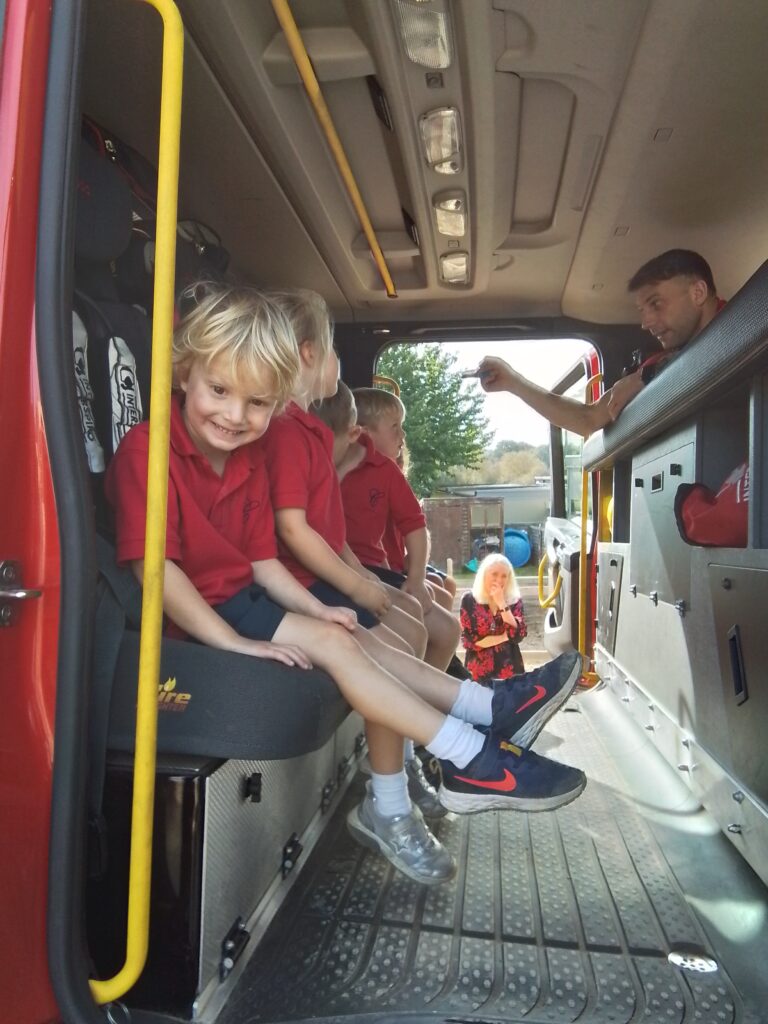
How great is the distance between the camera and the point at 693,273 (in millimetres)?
2594

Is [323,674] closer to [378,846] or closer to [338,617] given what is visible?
[338,617]

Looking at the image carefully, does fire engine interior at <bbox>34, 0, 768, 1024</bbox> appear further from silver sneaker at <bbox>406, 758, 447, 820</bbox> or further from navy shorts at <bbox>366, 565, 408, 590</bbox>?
navy shorts at <bbox>366, 565, 408, 590</bbox>

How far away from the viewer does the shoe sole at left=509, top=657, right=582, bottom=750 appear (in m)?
1.72

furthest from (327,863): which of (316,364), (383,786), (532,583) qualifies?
(532,583)

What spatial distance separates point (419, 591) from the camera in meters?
2.82

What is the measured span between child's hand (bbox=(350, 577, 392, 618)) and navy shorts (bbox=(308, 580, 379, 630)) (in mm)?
15

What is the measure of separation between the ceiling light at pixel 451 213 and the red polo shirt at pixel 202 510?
3.61ft

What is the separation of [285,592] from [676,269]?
1.78 metres

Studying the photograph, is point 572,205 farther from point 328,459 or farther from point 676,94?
point 328,459

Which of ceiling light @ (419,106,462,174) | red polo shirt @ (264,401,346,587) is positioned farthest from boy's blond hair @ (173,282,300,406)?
ceiling light @ (419,106,462,174)


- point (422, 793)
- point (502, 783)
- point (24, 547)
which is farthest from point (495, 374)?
point (24, 547)

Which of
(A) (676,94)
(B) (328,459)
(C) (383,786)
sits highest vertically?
(A) (676,94)

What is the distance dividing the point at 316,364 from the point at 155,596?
3.41 ft

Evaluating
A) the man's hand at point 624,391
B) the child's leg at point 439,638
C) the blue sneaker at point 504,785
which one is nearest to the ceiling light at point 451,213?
the man's hand at point 624,391
